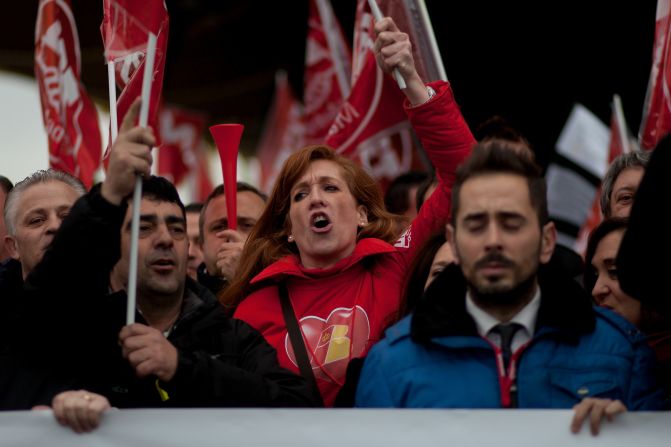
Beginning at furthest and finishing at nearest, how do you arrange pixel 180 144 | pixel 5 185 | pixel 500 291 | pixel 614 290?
1. pixel 180 144
2. pixel 5 185
3. pixel 614 290
4. pixel 500 291

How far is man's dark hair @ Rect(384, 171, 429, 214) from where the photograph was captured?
725 centimetres

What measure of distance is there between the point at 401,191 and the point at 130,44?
249cm

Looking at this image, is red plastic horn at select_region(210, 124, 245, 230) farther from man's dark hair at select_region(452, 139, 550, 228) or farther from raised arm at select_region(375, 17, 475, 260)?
man's dark hair at select_region(452, 139, 550, 228)

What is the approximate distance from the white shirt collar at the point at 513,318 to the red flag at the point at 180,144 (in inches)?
448

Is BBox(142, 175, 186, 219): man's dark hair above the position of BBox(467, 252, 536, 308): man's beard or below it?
above

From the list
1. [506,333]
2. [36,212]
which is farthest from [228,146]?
[506,333]

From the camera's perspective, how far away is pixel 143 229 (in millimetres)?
4961

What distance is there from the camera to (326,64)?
8867 millimetres

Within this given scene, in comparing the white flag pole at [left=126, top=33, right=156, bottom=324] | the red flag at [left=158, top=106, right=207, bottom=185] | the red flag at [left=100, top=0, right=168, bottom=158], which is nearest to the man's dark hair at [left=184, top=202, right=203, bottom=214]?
the red flag at [left=100, top=0, right=168, bottom=158]

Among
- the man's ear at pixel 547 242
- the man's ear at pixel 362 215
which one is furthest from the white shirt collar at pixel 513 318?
the man's ear at pixel 362 215

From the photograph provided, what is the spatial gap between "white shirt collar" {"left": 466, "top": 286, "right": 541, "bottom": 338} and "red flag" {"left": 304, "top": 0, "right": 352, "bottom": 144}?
4796 mm

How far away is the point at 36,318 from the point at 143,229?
0.71 metres

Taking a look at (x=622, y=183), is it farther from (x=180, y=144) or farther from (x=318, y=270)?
(x=180, y=144)

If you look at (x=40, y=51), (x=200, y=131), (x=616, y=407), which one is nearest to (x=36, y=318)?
(x=616, y=407)
